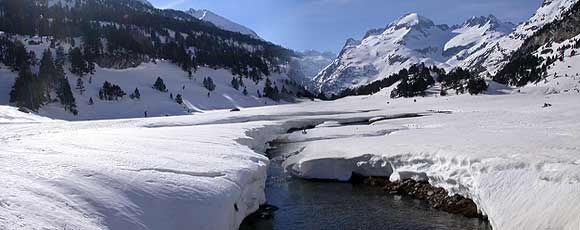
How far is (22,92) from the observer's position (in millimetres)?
115938

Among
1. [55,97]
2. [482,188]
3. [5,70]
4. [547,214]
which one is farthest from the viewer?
[5,70]

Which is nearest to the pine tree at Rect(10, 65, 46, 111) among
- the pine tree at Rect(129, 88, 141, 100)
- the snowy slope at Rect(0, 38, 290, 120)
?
the snowy slope at Rect(0, 38, 290, 120)

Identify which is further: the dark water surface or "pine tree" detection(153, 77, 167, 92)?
"pine tree" detection(153, 77, 167, 92)

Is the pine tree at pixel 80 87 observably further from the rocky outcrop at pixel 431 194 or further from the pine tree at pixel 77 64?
the rocky outcrop at pixel 431 194

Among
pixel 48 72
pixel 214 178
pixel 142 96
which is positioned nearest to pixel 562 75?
pixel 142 96

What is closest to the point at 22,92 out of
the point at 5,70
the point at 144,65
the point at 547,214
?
the point at 5,70

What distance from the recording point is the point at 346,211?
27.7 m

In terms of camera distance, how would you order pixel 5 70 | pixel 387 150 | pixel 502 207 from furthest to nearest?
pixel 5 70
pixel 387 150
pixel 502 207

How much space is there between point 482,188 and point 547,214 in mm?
5124

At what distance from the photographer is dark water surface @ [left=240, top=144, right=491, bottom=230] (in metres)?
24.7

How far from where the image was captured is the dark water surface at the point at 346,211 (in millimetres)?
24656

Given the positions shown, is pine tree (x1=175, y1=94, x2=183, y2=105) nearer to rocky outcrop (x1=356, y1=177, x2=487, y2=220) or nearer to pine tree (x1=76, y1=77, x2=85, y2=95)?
pine tree (x1=76, y1=77, x2=85, y2=95)

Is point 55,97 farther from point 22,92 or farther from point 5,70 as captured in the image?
point 5,70

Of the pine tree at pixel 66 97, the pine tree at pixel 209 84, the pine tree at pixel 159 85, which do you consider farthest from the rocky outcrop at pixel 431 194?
the pine tree at pixel 209 84
